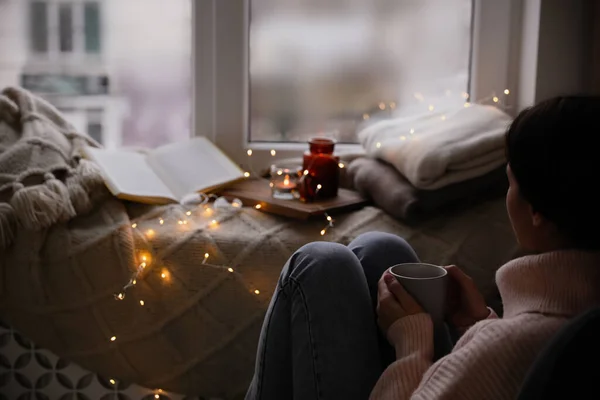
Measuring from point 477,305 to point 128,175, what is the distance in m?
0.93

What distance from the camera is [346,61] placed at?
6.98 ft

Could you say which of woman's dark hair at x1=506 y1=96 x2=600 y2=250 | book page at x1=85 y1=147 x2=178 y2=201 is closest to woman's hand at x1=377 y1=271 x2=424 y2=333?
woman's dark hair at x1=506 y1=96 x2=600 y2=250

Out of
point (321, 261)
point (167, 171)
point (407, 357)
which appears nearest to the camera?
point (407, 357)

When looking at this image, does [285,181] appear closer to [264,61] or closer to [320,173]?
[320,173]

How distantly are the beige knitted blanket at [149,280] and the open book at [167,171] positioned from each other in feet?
0.41

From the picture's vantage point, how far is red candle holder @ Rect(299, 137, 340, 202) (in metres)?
1.81

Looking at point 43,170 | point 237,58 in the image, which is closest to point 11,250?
point 43,170

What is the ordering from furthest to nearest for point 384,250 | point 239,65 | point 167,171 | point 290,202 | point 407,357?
point 239,65 → point 167,171 → point 290,202 → point 384,250 → point 407,357

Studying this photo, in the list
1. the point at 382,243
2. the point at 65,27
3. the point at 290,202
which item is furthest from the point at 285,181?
the point at 65,27

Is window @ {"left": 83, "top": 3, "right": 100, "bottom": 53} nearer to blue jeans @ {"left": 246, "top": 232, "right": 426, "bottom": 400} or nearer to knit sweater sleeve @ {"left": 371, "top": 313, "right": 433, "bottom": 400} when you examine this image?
blue jeans @ {"left": 246, "top": 232, "right": 426, "bottom": 400}

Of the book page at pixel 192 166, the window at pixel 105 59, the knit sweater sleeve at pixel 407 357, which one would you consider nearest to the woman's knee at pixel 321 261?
the knit sweater sleeve at pixel 407 357

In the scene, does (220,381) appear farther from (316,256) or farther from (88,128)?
(88,128)

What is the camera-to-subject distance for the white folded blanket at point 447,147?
1.69 meters

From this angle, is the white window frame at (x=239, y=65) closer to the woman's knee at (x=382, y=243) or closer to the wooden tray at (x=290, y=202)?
the wooden tray at (x=290, y=202)
